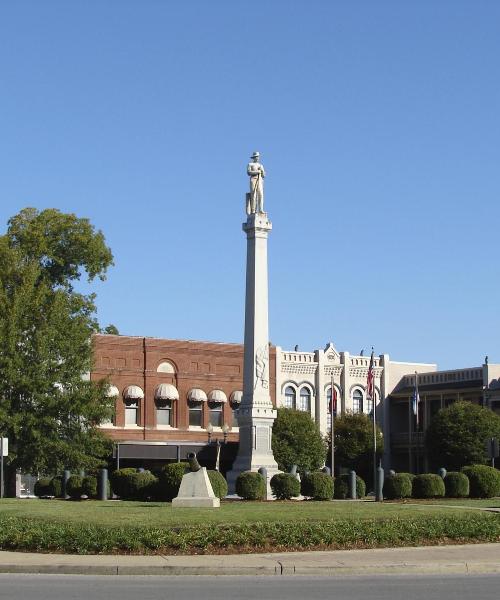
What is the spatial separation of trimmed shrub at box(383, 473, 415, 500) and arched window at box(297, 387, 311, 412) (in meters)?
35.5

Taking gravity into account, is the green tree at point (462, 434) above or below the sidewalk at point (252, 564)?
above

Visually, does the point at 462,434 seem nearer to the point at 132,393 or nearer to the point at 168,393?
the point at 168,393

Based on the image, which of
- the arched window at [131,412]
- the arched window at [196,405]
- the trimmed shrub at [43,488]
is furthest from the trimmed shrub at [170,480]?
the arched window at [196,405]

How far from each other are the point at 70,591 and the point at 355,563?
18.3ft

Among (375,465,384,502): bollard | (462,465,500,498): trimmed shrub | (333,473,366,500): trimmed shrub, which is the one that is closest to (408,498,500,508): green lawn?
(462,465,500,498): trimmed shrub

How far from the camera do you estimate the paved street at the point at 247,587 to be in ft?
53.5

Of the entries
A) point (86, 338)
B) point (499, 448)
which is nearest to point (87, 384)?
point (86, 338)

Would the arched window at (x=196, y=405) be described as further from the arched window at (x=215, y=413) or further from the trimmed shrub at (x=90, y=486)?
the trimmed shrub at (x=90, y=486)

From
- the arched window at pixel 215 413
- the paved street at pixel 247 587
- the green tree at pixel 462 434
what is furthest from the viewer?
the arched window at pixel 215 413

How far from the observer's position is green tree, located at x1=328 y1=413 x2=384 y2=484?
76250mm

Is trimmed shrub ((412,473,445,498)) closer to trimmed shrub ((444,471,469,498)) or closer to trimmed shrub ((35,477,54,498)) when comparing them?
trimmed shrub ((444,471,469,498))

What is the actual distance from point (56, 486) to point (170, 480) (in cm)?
888

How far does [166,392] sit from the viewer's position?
71688 mm

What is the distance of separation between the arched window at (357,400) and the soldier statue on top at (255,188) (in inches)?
1372
